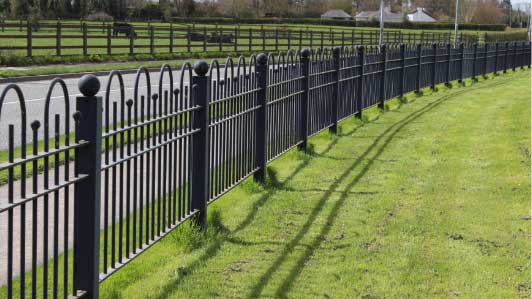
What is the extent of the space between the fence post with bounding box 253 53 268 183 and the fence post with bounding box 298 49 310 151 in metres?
2.00

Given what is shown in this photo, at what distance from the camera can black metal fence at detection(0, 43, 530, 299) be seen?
461 centimetres

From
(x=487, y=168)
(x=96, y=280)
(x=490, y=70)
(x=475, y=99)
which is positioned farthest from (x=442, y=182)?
(x=490, y=70)

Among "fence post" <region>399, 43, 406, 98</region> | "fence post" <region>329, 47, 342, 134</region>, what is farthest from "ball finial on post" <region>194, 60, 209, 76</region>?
"fence post" <region>399, 43, 406, 98</region>

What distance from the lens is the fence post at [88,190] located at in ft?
15.6

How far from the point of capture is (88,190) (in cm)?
481

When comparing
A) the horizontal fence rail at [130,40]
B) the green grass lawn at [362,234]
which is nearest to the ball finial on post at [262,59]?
the green grass lawn at [362,234]

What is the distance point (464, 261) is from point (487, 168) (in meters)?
4.39

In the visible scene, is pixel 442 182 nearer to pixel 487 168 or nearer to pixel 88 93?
pixel 487 168

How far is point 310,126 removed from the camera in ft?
38.9

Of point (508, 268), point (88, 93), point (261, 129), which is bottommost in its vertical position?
point (508, 268)

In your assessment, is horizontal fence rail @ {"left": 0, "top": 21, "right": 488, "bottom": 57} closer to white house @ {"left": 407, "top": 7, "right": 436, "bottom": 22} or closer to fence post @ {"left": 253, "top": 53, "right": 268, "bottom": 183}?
A: fence post @ {"left": 253, "top": 53, "right": 268, "bottom": 183}

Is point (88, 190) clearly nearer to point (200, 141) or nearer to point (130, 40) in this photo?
point (200, 141)

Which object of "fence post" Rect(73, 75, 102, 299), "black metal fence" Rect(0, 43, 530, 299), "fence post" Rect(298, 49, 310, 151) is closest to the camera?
"black metal fence" Rect(0, 43, 530, 299)

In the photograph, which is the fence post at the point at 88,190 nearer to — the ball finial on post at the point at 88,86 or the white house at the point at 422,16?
the ball finial on post at the point at 88,86
